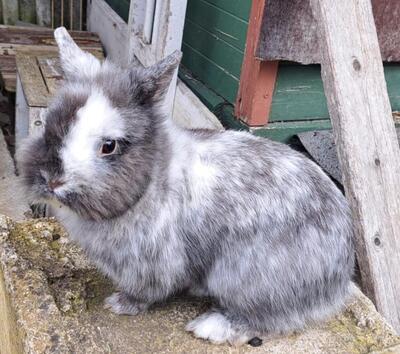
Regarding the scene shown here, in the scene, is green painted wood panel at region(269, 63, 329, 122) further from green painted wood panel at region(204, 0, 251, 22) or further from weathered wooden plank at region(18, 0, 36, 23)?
weathered wooden plank at region(18, 0, 36, 23)

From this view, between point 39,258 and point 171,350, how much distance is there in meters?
0.58

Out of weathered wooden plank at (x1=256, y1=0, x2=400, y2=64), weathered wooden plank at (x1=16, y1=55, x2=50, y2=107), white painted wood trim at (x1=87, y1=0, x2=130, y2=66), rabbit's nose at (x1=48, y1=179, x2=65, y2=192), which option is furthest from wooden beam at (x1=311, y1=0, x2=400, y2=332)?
white painted wood trim at (x1=87, y1=0, x2=130, y2=66)

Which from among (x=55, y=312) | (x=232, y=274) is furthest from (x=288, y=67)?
(x=55, y=312)

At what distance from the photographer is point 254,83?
266 centimetres

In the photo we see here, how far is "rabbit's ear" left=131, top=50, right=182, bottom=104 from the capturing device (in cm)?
138

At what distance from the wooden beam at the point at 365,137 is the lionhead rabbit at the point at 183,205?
34 centimetres

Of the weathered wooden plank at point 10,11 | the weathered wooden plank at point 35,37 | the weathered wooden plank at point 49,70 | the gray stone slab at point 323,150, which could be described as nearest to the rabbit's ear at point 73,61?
the gray stone slab at point 323,150

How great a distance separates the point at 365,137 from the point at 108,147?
1122mm

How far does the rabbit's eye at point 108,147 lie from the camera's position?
1348mm

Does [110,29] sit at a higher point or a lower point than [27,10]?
higher

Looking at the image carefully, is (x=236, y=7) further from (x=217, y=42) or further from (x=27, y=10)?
(x=27, y=10)

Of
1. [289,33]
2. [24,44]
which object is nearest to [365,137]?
[289,33]

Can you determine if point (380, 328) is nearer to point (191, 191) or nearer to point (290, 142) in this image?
point (191, 191)

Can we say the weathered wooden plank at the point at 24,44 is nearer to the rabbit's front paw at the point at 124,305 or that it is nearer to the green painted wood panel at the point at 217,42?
the green painted wood panel at the point at 217,42
